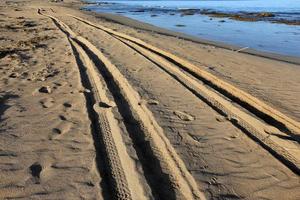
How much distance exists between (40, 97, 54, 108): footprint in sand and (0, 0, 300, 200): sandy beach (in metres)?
0.02

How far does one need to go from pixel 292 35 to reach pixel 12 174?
65.5ft

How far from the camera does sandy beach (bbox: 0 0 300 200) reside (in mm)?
4051

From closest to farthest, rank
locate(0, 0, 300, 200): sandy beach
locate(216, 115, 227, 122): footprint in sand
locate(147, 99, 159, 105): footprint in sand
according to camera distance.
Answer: locate(0, 0, 300, 200): sandy beach
locate(216, 115, 227, 122): footprint in sand
locate(147, 99, 159, 105): footprint in sand

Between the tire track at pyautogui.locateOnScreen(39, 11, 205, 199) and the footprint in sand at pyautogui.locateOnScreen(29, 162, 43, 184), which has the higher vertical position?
the tire track at pyautogui.locateOnScreen(39, 11, 205, 199)

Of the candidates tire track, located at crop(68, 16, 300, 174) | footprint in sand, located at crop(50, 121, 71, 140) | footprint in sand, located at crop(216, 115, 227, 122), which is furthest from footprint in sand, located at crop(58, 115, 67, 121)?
tire track, located at crop(68, 16, 300, 174)

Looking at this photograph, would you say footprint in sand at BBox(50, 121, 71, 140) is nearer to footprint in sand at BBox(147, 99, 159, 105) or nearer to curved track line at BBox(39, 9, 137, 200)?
curved track line at BBox(39, 9, 137, 200)

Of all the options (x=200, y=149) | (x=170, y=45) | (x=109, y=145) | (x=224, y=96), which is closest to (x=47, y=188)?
(x=109, y=145)

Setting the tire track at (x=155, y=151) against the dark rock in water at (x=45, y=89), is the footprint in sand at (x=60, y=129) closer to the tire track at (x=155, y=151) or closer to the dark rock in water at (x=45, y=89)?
the tire track at (x=155, y=151)

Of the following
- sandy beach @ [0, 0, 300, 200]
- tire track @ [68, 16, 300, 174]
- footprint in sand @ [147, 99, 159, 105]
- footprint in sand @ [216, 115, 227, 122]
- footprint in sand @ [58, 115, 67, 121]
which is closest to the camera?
sandy beach @ [0, 0, 300, 200]

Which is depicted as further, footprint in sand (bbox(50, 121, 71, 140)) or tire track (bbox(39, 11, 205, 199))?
footprint in sand (bbox(50, 121, 71, 140))

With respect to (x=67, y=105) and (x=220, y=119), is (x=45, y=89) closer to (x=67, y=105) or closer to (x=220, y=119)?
(x=67, y=105)

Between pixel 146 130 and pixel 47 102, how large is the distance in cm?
230

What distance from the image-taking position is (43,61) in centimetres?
1026

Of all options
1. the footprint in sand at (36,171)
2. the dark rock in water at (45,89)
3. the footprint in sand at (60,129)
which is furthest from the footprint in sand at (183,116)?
the dark rock in water at (45,89)
